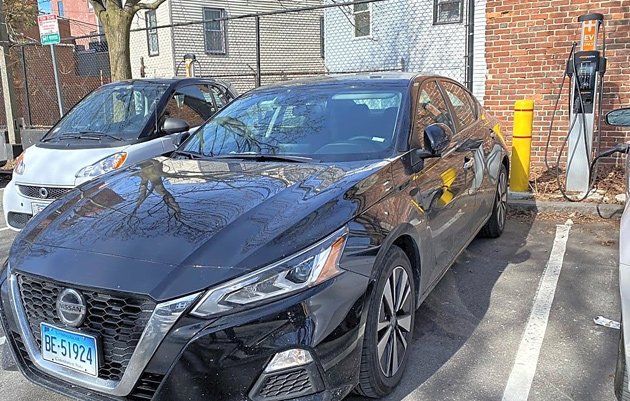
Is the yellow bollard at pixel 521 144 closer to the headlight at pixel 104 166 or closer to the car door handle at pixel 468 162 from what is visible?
the car door handle at pixel 468 162

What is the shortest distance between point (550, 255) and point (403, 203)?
2.62 meters

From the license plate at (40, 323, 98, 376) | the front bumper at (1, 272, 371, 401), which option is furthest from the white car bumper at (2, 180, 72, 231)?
the front bumper at (1, 272, 371, 401)

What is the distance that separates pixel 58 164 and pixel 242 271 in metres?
3.71

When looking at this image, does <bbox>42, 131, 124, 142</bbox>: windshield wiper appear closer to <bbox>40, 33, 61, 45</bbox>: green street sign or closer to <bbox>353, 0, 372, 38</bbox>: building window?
<bbox>40, 33, 61, 45</bbox>: green street sign

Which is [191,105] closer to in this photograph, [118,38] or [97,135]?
[97,135]

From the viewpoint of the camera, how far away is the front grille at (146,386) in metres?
2.14

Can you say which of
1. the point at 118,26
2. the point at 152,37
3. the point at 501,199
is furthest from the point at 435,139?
Answer: the point at 152,37

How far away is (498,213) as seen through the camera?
5418 mm

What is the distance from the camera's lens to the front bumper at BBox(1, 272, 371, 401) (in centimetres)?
210

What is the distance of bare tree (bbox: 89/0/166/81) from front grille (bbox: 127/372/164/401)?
831cm

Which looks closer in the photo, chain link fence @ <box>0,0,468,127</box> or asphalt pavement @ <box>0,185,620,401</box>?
asphalt pavement @ <box>0,185,620,401</box>

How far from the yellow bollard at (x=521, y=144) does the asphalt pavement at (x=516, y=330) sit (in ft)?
5.01

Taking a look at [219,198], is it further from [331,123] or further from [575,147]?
[575,147]

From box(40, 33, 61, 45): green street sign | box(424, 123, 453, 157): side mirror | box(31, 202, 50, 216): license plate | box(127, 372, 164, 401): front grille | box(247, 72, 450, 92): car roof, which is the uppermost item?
box(40, 33, 61, 45): green street sign
